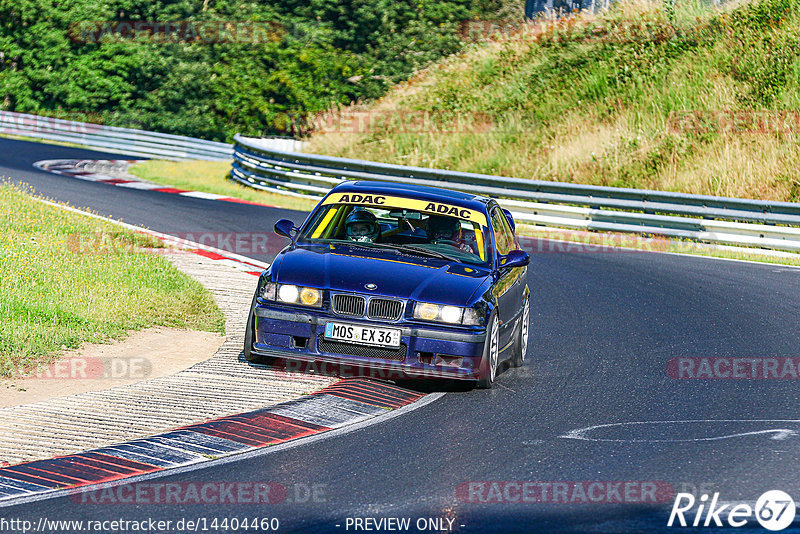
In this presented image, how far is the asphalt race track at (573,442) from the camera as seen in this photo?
5.86m

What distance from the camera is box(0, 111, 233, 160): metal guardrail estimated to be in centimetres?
3775

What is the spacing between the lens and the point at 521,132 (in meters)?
29.5

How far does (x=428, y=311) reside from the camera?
8633 millimetres

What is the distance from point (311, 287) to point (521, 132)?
21.4 m

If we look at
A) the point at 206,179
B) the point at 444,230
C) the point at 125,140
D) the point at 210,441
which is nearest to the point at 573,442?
the point at 210,441

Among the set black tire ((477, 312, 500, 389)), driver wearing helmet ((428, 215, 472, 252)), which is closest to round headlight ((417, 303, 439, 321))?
black tire ((477, 312, 500, 389))

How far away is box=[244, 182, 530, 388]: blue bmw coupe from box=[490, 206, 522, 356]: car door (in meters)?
0.02

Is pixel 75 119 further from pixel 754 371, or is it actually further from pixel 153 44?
pixel 754 371

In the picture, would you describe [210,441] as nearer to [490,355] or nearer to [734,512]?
[490,355]

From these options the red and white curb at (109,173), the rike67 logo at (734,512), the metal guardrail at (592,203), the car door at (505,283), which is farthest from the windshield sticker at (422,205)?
the red and white curb at (109,173)

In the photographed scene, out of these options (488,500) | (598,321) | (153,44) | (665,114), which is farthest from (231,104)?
(488,500)

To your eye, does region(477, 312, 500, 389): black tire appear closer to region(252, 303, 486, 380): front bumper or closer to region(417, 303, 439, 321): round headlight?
region(252, 303, 486, 380): front bumper

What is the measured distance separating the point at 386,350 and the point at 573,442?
178 centimetres

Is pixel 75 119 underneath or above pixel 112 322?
above
